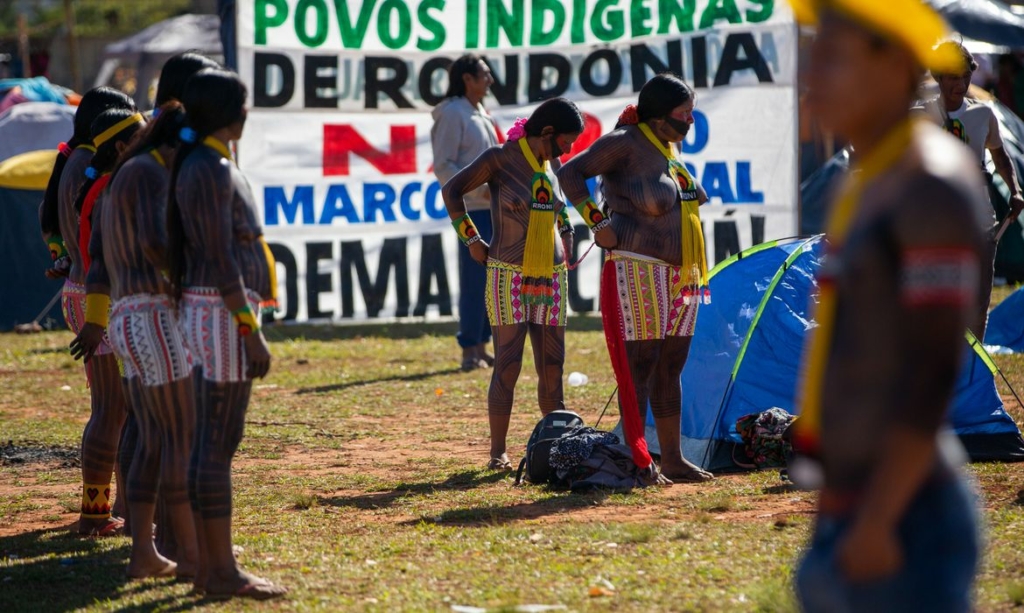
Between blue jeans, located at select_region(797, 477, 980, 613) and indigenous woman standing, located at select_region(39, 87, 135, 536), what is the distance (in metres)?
4.15

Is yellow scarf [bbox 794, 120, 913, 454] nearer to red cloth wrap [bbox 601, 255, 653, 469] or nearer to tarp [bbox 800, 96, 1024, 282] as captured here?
red cloth wrap [bbox 601, 255, 653, 469]

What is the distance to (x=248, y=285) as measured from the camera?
14.8 ft

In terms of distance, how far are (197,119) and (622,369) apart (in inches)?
116

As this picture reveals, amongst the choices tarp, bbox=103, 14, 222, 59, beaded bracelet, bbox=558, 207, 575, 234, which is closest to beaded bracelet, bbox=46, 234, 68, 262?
beaded bracelet, bbox=558, 207, 575, 234

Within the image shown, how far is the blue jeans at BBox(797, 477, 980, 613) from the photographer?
7.26 ft

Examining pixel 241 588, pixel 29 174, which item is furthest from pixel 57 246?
pixel 29 174

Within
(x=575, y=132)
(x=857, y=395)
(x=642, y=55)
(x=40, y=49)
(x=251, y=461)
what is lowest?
(x=251, y=461)

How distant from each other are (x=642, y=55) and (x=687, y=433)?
6853mm

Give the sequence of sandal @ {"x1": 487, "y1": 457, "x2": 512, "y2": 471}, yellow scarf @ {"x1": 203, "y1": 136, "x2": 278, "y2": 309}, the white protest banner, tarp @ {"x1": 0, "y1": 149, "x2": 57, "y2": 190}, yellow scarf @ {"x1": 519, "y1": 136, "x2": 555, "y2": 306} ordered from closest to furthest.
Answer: yellow scarf @ {"x1": 203, "y1": 136, "x2": 278, "y2": 309} → yellow scarf @ {"x1": 519, "y1": 136, "x2": 555, "y2": 306} → sandal @ {"x1": 487, "y1": 457, "x2": 512, "y2": 471} → the white protest banner → tarp @ {"x1": 0, "y1": 149, "x2": 57, "y2": 190}

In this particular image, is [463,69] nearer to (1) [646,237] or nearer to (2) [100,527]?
(1) [646,237]

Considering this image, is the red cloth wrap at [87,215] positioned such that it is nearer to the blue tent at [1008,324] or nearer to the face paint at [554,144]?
the face paint at [554,144]

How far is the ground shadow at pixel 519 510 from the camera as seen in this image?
5965 millimetres

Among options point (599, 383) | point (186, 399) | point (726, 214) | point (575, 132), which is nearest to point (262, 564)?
point (186, 399)

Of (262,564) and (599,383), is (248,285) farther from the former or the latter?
(599,383)
